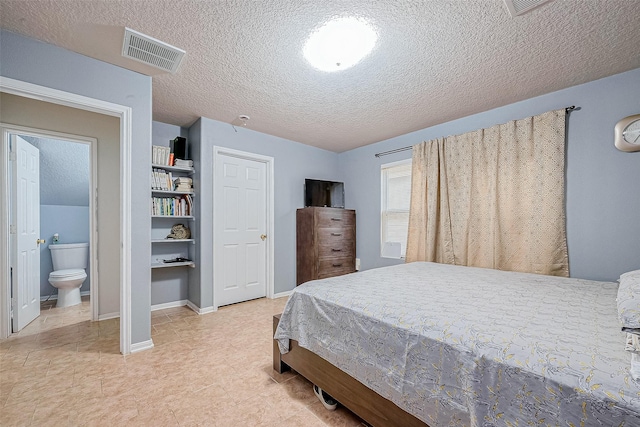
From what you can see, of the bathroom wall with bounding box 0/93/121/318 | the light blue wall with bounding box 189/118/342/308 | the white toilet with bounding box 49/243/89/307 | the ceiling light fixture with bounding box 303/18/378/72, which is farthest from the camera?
the white toilet with bounding box 49/243/89/307

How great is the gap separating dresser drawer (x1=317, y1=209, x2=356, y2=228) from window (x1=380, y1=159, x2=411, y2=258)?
0.50m

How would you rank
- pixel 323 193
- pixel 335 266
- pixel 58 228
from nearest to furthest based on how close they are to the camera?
pixel 58 228 < pixel 335 266 < pixel 323 193

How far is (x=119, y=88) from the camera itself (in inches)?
85.0

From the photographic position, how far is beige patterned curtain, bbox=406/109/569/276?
2504 mm

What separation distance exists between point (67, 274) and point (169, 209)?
5.26 feet

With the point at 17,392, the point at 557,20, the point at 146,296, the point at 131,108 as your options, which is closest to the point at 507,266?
the point at 557,20

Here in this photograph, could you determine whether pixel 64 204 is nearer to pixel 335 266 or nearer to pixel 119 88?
pixel 119 88

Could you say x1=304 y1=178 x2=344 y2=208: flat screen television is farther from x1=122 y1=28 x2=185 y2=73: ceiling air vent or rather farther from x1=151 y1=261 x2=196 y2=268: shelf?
x1=122 y1=28 x2=185 y2=73: ceiling air vent

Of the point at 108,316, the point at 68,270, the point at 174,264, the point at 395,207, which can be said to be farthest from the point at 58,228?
the point at 395,207

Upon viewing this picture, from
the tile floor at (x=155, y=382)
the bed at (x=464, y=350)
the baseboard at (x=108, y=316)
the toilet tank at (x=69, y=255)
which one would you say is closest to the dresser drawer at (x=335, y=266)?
the tile floor at (x=155, y=382)

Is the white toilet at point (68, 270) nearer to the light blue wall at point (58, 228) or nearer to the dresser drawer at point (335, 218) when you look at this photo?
the light blue wall at point (58, 228)

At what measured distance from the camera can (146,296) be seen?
2283 mm

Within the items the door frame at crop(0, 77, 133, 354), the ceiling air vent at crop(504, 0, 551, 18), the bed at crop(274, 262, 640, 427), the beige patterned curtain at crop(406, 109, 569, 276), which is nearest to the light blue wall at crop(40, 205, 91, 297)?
the door frame at crop(0, 77, 133, 354)

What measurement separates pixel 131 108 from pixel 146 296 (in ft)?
5.17
